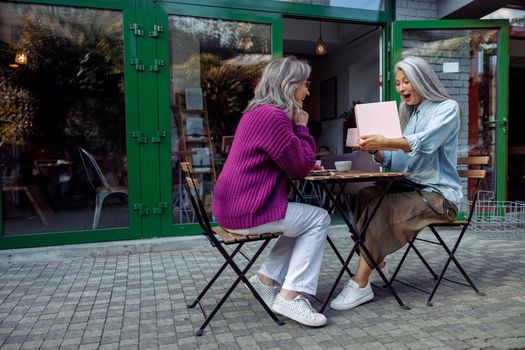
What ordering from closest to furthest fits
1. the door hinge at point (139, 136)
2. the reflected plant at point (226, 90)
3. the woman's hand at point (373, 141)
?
the woman's hand at point (373, 141), the door hinge at point (139, 136), the reflected plant at point (226, 90)

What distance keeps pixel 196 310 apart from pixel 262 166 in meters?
1.06

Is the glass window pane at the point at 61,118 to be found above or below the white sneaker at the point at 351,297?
above

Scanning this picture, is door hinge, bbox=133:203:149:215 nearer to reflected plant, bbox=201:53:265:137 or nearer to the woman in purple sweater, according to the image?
reflected plant, bbox=201:53:265:137

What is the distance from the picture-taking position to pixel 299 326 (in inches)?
94.1

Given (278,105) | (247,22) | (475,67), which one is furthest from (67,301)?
(475,67)

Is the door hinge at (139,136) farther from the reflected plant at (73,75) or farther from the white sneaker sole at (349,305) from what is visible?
the white sneaker sole at (349,305)

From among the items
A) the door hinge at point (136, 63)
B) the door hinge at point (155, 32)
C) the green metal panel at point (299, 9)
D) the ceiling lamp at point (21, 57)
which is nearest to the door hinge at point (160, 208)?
the door hinge at point (136, 63)

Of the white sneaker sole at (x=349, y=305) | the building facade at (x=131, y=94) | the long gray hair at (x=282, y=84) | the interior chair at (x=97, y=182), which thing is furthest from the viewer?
the interior chair at (x=97, y=182)

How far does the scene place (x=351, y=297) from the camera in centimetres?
266

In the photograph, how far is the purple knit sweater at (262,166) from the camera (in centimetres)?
222

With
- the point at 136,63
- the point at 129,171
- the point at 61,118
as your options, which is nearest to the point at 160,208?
the point at 129,171

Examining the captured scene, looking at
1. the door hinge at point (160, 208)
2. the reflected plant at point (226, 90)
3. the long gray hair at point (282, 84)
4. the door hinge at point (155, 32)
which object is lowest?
the door hinge at point (160, 208)

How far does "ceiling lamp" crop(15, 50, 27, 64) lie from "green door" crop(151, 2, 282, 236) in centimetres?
129

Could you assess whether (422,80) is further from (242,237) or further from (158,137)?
(158,137)
